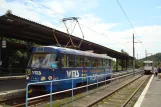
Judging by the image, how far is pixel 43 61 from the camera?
45.3 feet

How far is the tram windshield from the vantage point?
44.5ft

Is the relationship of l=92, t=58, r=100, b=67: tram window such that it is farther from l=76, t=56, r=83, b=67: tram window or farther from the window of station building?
l=76, t=56, r=83, b=67: tram window

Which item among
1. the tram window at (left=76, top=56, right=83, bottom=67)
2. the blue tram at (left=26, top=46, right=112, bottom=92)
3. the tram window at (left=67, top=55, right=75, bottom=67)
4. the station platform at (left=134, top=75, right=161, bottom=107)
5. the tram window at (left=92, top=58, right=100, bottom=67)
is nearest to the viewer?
the station platform at (left=134, top=75, right=161, bottom=107)

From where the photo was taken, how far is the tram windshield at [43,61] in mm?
13573

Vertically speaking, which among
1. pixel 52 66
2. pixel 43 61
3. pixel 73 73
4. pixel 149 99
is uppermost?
pixel 43 61

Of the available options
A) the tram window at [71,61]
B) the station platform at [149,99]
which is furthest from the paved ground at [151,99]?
the tram window at [71,61]

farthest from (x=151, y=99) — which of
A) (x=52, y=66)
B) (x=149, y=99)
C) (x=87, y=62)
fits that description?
(x=87, y=62)

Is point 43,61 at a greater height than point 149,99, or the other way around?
point 43,61

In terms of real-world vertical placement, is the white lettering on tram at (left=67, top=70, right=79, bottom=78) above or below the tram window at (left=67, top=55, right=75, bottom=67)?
below

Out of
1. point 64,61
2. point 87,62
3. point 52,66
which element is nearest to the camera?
point 52,66

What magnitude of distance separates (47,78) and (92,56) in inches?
263

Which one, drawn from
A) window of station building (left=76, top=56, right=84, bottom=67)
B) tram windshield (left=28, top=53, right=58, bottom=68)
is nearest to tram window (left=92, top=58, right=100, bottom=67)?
window of station building (left=76, top=56, right=84, bottom=67)

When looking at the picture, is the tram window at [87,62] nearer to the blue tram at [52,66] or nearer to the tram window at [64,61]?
the blue tram at [52,66]

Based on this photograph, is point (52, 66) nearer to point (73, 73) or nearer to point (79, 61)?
point (73, 73)
